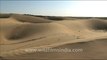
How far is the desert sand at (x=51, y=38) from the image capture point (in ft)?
15.7

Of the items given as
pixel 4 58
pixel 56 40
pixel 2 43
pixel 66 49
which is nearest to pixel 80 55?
pixel 66 49

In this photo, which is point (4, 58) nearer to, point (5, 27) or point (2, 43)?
point (2, 43)

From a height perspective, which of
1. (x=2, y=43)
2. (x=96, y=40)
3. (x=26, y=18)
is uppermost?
(x=96, y=40)

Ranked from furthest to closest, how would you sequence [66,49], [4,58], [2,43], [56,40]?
[2,43]
[56,40]
[66,49]
[4,58]

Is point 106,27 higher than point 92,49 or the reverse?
the reverse

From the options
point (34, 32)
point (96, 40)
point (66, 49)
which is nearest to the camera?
point (66, 49)

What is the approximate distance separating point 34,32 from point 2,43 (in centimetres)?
128

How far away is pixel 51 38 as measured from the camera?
6.54 m

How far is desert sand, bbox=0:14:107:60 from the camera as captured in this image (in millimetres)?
4773

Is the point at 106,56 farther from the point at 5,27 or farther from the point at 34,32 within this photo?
the point at 5,27

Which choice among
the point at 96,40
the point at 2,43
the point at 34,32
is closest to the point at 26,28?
the point at 34,32

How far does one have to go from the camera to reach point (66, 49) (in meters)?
5.12

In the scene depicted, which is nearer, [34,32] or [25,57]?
[25,57]

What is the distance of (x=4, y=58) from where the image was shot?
452 centimetres
